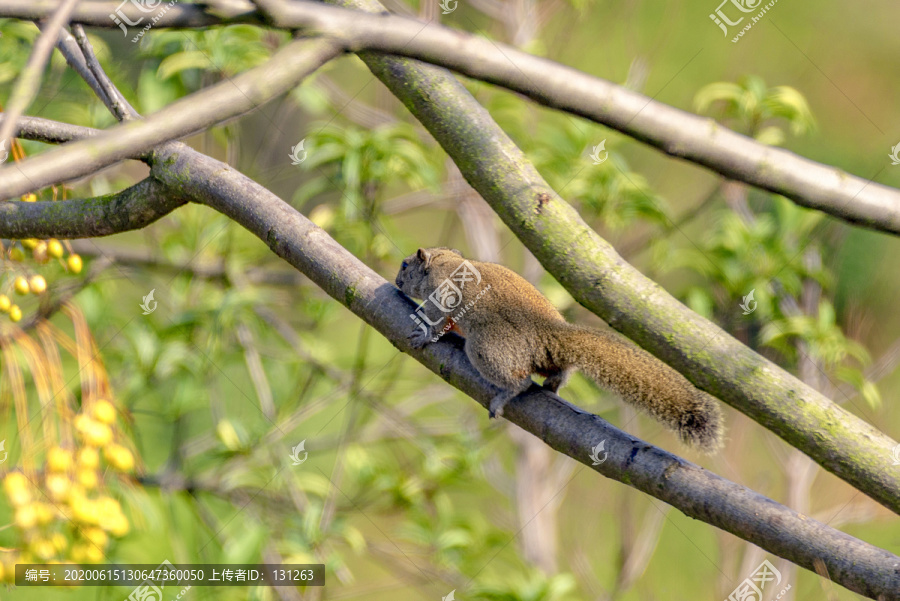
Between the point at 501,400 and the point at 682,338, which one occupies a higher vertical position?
the point at 682,338

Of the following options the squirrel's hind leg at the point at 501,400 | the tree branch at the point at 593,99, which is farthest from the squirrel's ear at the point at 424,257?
the tree branch at the point at 593,99

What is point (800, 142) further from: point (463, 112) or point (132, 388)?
point (132, 388)

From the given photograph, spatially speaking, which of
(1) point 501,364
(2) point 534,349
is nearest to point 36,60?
(1) point 501,364

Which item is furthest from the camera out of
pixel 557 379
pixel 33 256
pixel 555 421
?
pixel 33 256

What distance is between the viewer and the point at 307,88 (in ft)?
7.14

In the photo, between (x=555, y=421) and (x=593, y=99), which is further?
(x=555, y=421)

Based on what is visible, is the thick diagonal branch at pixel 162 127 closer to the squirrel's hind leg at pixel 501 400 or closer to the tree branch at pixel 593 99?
the tree branch at pixel 593 99

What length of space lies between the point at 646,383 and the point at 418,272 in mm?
758

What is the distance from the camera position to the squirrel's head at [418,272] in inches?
70.4

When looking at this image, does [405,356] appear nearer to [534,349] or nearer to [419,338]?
[534,349]

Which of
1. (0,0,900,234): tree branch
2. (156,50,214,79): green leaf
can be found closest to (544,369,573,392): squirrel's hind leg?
(0,0,900,234): tree branch

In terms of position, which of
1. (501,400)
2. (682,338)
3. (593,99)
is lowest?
(501,400)

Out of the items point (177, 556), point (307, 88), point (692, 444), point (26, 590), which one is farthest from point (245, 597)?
point (307, 88)

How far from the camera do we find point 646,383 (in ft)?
4.04
